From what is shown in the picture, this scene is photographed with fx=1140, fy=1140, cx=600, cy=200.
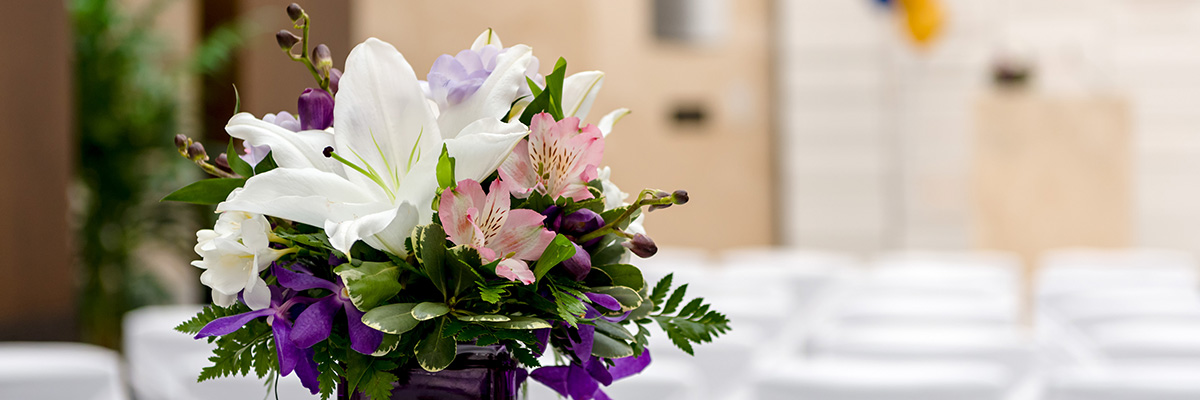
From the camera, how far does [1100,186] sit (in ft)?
24.8

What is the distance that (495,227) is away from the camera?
80cm

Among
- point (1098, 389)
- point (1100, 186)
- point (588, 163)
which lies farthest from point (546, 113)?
point (1100, 186)

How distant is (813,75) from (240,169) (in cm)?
944

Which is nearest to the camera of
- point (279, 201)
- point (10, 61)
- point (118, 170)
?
point (279, 201)

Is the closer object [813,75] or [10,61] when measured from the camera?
[10,61]

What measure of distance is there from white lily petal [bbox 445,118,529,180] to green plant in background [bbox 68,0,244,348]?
15.1 feet

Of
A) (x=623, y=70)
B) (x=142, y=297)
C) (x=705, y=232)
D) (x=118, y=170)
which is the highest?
(x=623, y=70)

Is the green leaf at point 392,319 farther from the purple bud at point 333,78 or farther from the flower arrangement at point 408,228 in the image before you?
the purple bud at point 333,78

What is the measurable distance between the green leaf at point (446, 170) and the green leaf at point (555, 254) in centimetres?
8

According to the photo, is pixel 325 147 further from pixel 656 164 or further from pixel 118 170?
pixel 656 164

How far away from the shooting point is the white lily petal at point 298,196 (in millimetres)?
776

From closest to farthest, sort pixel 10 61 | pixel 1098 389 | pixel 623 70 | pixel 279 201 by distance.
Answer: pixel 279 201
pixel 1098 389
pixel 10 61
pixel 623 70

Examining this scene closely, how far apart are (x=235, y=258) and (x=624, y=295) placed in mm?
280

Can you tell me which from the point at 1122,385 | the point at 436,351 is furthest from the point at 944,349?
the point at 436,351
